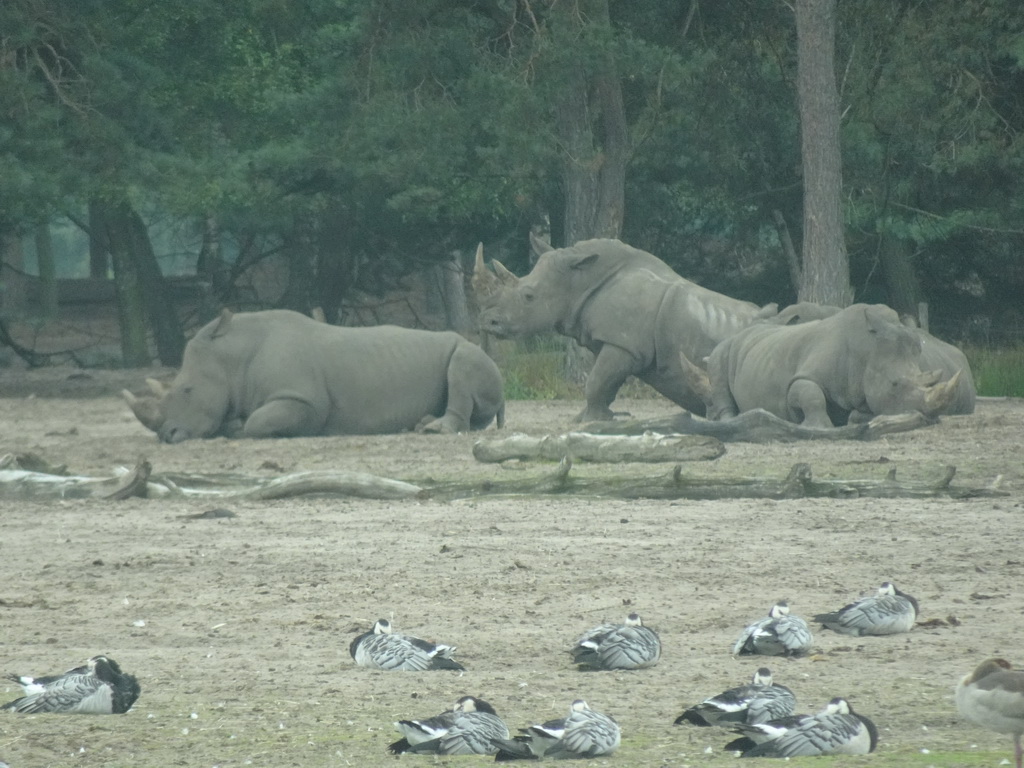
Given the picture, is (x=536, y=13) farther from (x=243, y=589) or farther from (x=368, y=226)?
(x=243, y=589)

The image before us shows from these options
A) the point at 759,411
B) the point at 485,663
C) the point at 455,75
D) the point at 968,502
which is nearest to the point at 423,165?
the point at 455,75

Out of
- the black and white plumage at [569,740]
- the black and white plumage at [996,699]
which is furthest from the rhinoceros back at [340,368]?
the black and white plumage at [996,699]

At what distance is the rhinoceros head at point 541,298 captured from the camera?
58.1 feet

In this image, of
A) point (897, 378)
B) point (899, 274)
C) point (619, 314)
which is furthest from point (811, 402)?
point (899, 274)

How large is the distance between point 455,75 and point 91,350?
11.1 metres

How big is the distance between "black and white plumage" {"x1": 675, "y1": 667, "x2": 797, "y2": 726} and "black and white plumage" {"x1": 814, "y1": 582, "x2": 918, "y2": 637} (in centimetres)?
155

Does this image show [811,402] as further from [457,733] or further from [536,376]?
[457,733]

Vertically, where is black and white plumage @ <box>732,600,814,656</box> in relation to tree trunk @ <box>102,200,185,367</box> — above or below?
below

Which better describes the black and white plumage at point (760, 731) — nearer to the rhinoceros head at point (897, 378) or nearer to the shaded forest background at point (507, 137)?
the rhinoceros head at point (897, 378)

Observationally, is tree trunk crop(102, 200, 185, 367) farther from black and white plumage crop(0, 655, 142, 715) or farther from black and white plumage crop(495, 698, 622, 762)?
black and white plumage crop(495, 698, 622, 762)

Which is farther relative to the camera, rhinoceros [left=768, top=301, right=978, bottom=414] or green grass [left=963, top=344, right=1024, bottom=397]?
green grass [left=963, top=344, right=1024, bottom=397]

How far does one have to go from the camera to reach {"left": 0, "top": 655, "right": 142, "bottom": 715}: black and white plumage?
5.77m

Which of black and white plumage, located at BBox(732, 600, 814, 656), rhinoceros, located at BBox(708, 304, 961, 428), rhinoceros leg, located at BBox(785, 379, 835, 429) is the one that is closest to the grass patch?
rhinoceros, located at BBox(708, 304, 961, 428)

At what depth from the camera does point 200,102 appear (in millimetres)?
26109
